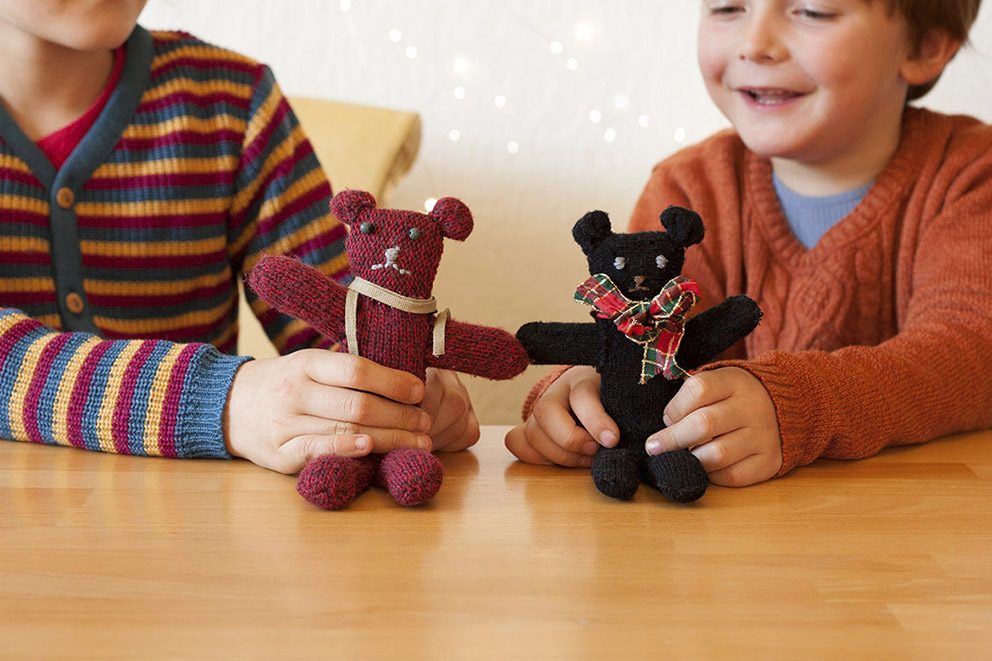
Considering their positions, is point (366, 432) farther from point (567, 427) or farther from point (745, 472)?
point (745, 472)

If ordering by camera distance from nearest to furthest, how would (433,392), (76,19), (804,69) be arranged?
(433,392)
(76,19)
(804,69)

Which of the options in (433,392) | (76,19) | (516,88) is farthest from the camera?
(516,88)

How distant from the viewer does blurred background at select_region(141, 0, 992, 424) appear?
1.52m

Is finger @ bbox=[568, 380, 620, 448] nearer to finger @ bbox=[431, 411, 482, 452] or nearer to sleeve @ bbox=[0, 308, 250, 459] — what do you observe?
finger @ bbox=[431, 411, 482, 452]

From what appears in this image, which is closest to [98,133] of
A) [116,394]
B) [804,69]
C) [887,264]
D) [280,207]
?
[280,207]

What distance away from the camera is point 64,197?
1.01 m

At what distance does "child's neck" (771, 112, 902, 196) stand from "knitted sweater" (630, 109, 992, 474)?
0.8 inches

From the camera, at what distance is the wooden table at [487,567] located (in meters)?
0.51

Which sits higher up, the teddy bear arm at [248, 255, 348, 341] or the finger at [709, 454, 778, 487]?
the teddy bear arm at [248, 255, 348, 341]

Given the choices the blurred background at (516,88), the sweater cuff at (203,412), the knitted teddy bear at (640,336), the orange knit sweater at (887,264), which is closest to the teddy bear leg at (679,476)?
the knitted teddy bear at (640,336)

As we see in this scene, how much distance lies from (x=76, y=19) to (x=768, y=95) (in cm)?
66

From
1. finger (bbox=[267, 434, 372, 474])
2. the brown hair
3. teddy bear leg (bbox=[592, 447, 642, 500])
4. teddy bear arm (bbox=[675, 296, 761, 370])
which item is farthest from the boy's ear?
finger (bbox=[267, 434, 372, 474])

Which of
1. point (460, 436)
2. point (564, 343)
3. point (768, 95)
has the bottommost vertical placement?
point (460, 436)

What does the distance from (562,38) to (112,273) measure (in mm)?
746
